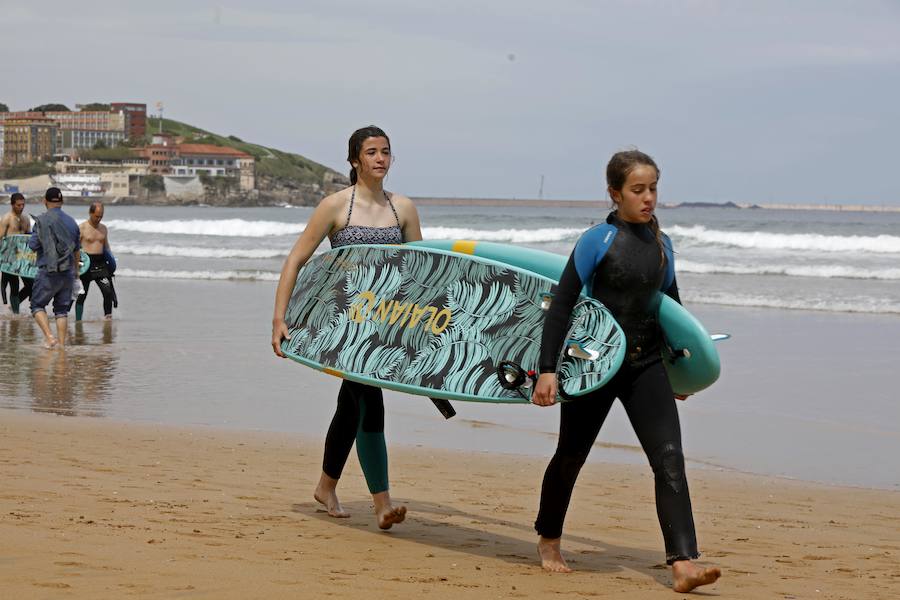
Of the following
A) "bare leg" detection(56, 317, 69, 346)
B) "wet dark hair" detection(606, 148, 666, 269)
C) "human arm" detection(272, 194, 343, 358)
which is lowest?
"bare leg" detection(56, 317, 69, 346)

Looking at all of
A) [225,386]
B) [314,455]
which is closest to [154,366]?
[225,386]

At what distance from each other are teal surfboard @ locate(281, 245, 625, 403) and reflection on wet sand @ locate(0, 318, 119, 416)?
3.22 metres

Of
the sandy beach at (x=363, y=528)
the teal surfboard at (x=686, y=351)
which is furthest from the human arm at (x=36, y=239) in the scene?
the teal surfboard at (x=686, y=351)

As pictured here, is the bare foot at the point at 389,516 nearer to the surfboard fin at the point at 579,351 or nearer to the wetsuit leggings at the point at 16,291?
the surfboard fin at the point at 579,351

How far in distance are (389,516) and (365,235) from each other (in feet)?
3.84

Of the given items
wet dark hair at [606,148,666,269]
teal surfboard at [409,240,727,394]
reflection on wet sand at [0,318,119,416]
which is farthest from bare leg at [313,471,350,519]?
reflection on wet sand at [0,318,119,416]

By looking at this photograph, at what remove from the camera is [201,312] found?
1465 centimetres

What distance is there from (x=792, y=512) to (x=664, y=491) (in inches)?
72.0

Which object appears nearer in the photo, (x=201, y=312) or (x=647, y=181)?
(x=647, y=181)

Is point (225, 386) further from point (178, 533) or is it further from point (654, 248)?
point (654, 248)

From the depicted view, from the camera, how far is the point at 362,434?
475 centimetres

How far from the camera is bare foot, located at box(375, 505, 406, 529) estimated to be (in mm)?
4680

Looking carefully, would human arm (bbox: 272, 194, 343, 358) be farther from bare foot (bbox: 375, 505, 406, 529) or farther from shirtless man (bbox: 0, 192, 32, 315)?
shirtless man (bbox: 0, 192, 32, 315)

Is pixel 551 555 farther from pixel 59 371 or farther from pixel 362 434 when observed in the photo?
pixel 59 371
